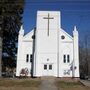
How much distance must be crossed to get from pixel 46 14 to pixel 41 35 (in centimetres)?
394

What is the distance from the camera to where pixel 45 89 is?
27.0 meters

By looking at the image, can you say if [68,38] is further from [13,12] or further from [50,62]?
[13,12]

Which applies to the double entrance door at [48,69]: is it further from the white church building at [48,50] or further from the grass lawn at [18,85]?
the grass lawn at [18,85]

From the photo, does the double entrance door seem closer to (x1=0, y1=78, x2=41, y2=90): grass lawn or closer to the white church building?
the white church building

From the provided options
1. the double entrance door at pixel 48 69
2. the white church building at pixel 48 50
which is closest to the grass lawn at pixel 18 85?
the double entrance door at pixel 48 69

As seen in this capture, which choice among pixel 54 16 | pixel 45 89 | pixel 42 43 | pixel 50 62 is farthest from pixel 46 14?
pixel 45 89

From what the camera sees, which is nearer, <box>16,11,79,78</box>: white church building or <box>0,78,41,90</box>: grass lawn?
<box>0,78,41,90</box>: grass lawn

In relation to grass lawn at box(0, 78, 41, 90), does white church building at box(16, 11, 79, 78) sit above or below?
above

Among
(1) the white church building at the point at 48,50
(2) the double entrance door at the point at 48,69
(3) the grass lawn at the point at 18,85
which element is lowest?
(3) the grass lawn at the point at 18,85

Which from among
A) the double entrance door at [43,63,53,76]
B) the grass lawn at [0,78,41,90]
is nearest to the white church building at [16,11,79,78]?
the double entrance door at [43,63,53,76]

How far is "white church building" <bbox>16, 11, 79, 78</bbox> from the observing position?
168 feet

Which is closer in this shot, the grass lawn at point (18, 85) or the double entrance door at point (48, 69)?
the grass lawn at point (18, 85)

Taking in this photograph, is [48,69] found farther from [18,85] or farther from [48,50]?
[18,85]

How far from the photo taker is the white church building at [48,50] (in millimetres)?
51156
